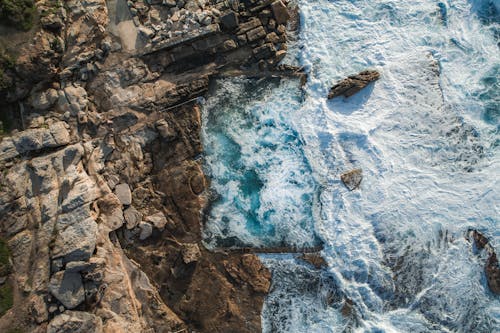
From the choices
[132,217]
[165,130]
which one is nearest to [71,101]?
[165,130]

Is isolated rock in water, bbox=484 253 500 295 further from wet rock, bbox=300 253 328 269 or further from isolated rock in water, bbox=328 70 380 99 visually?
isolated rock in water, bbox=328 70 380 99

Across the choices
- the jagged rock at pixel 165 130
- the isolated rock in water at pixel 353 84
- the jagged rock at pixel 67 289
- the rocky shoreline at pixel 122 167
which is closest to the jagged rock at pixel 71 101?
the rocky shoreline at pixel 122 167

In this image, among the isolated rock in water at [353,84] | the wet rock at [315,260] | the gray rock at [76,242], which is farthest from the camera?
the isolated rock in water at [353,84]

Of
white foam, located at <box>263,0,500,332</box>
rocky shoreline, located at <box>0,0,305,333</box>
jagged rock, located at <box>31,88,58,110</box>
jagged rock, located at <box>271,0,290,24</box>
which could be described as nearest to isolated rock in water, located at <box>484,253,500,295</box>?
white foam, located at <box>263,0,500,332</box>

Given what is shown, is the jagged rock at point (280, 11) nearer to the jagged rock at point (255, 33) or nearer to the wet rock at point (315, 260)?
the jagged rock at point (255, 33)

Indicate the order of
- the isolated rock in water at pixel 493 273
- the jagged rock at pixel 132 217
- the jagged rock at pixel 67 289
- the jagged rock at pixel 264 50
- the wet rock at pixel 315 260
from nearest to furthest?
1. the jagged rock at pixel 67 289
2. the isolated rock in water at pixel 493 273
3. the jagged rock at pixel 132 217
4. the wet rock at pixel 315 260
5. the jagged rock at pixel 264 50

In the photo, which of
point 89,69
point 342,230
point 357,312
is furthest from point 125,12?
point 357,312

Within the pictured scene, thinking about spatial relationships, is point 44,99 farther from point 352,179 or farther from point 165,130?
point 352,179
